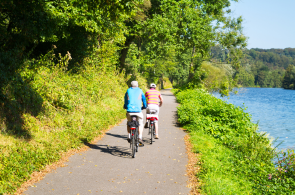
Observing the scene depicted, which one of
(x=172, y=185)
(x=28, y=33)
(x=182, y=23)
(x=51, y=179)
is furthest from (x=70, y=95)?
(x=182, y=23)

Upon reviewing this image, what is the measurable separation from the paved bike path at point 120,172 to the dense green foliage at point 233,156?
0.67m

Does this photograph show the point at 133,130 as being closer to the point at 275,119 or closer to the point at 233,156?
the point at 233,156

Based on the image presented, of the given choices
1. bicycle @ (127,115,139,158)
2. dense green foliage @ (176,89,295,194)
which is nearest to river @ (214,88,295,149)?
dense green foliage @ (176,89,295,194)

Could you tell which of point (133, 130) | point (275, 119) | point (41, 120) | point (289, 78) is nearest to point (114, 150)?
point (133, 130)

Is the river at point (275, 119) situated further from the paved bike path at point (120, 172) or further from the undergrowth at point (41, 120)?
the undergrowth at point (41, 120)

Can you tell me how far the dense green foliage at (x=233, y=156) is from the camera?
19.7ft

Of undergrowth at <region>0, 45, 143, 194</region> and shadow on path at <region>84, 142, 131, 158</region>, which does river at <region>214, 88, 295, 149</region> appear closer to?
shadow on path at <region>84, 142, 131, 158</region>

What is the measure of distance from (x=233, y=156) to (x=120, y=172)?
3.70m

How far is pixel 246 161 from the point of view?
7941 millimetres

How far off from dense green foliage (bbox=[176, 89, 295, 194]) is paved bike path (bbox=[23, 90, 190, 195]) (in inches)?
26.2

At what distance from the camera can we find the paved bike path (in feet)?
17.7

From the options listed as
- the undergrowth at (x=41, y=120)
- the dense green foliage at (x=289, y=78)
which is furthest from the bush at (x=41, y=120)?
the dense green foliage at (x=289, y=78)

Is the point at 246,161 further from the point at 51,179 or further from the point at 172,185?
the point at 51,179

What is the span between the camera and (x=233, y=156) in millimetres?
8258
